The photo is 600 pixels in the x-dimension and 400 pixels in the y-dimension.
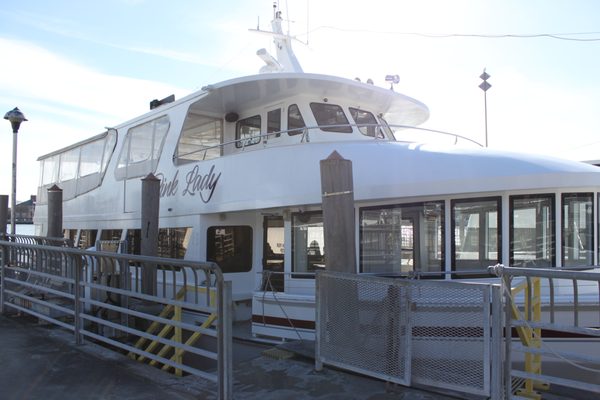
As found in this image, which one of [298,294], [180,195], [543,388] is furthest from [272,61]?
[543,388]

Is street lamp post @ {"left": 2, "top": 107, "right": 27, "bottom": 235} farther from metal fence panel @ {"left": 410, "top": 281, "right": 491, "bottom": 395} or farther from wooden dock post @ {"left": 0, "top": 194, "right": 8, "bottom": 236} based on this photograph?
metal fence panel @ {"left": 410, "top": 281, "right": 491, "bottom": 395}

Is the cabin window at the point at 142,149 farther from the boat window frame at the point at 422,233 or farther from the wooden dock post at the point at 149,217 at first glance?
the boat window frame at the point at 422,233

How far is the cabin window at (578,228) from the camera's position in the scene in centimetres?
538

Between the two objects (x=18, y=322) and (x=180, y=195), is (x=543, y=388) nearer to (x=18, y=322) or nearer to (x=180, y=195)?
(x=180, y=195)

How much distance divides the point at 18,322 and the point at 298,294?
156 inches

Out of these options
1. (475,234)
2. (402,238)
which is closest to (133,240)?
(402,238)

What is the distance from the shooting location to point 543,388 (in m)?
4.77

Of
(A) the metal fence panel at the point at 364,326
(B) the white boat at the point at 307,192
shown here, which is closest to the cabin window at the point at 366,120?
(B) the white boat at the point at 307,192

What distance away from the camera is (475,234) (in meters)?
5.63

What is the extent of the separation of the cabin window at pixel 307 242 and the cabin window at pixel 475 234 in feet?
5.81

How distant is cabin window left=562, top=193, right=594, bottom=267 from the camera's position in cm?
538

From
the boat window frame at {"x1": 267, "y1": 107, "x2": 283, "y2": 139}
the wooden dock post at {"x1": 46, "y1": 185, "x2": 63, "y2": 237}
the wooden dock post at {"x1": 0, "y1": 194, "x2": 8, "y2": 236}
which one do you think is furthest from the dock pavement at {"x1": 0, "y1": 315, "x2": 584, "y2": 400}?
the wooden dock post at {"x1": 0, "y1": 194, "x2": 8, "y2": 236}

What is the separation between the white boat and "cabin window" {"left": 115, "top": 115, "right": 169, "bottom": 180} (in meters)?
0.04

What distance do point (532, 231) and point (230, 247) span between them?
181 inches
